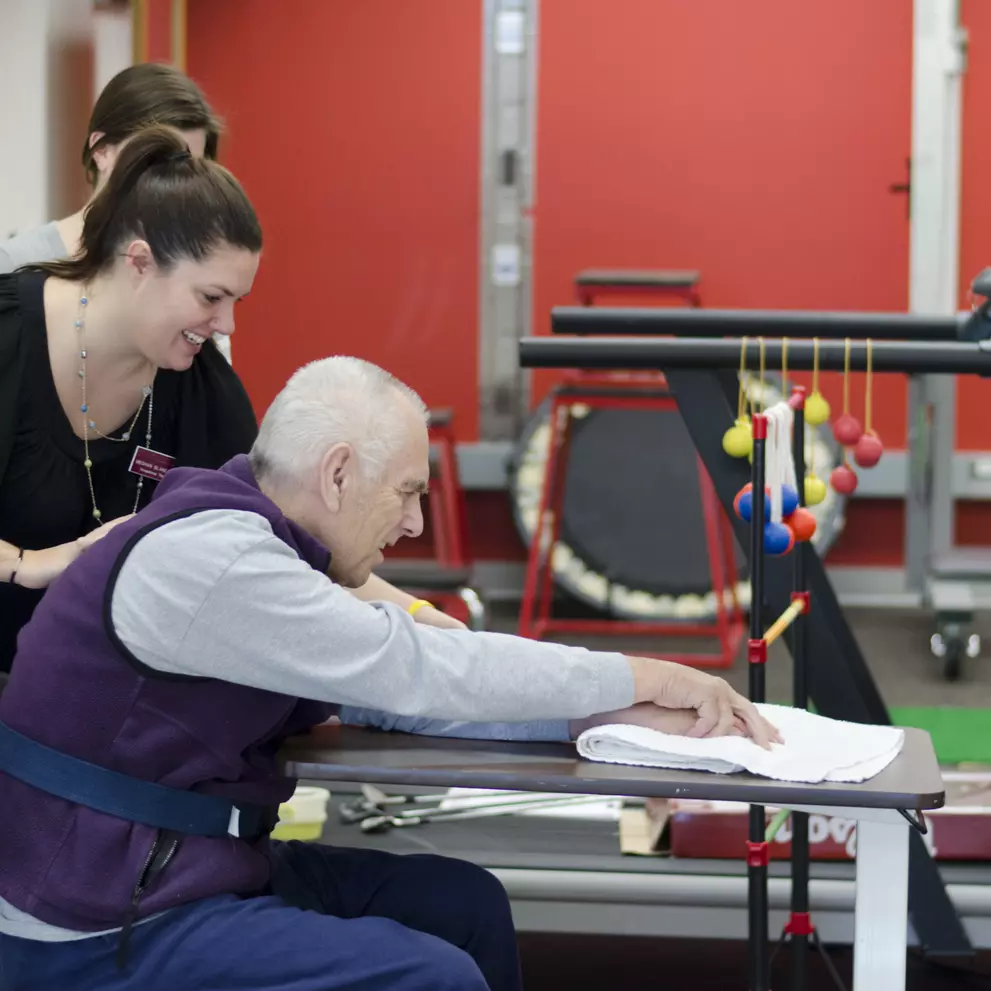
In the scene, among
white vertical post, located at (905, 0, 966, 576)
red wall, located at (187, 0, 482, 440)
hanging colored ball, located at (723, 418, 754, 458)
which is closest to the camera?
hanging colored ball, located at (723, 418, 754, 458)

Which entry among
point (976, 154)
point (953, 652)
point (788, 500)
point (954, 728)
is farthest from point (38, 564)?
point (976, 154)

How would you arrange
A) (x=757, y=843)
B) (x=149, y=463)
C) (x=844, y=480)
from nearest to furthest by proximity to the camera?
(x=757, y=843) < (x=149, y=463) < (x=844, y=480)

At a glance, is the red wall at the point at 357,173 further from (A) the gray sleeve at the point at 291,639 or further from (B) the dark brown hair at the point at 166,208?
(A) the gray sleeve at the point at 291,639

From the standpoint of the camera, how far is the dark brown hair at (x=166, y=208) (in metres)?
2.05

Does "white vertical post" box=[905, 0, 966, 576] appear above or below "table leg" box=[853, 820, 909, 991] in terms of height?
above

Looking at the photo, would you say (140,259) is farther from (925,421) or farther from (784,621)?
(925,421)

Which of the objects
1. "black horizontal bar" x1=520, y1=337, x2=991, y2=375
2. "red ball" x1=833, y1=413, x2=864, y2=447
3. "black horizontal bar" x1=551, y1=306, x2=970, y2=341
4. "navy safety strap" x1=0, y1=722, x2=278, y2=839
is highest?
"black horizontal bar" x1=551, y1=306, x2=970, y2=341

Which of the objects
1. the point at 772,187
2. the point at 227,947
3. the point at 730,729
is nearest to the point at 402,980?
the point at 227,947

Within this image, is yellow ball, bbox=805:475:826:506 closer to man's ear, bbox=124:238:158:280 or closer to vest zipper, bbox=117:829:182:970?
man's ear, bbox=124:238:158:280

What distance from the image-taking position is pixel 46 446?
7.14 feet

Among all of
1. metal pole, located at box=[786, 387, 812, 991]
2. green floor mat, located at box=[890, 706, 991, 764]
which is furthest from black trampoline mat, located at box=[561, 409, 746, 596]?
metal pole, located at box=[786, 387, 812, 991]

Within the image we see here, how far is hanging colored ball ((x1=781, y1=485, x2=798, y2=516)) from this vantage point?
2166 mm

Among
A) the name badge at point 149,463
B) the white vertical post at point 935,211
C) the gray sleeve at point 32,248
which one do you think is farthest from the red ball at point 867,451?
the white vertical post at point 935,211

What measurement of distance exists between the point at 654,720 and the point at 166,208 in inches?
36.1
